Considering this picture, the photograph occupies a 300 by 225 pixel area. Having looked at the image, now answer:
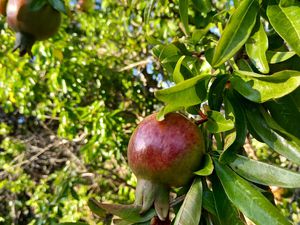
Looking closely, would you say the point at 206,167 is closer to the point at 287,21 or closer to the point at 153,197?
the point at 153,197

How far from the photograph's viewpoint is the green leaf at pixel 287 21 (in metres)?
0.63

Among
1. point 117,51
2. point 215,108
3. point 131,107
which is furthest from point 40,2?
point 117,51

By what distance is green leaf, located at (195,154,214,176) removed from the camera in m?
0.64

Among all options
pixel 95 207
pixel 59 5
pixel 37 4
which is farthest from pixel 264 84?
pixel 37 4

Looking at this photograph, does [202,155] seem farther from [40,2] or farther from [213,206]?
[40,2]

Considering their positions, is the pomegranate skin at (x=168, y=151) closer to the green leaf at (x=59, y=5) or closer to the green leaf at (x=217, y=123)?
the green leaf at (x=217, y=123)

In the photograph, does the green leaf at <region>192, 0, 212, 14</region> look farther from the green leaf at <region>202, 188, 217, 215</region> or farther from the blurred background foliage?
the blurred background foliage

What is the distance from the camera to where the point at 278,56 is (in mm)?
695

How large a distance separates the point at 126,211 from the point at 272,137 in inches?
9.0

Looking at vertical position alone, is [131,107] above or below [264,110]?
below

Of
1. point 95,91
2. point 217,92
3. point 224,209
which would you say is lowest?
point 95,91

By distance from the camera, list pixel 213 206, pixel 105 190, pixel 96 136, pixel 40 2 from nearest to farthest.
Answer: pixel 213 206, pixel 40 2, pixel 96 136, pixel 105 190

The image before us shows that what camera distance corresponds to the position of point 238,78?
26.7 inches

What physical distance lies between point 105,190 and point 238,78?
2483mm
